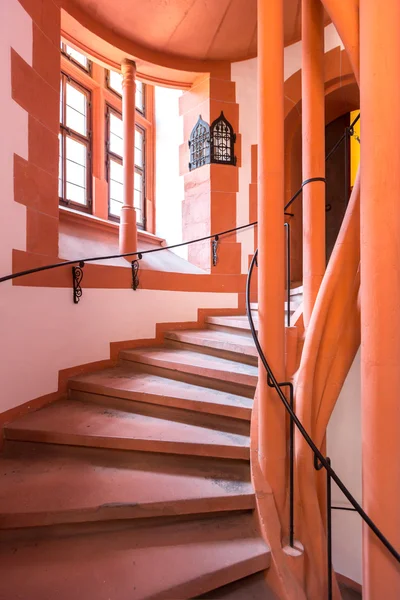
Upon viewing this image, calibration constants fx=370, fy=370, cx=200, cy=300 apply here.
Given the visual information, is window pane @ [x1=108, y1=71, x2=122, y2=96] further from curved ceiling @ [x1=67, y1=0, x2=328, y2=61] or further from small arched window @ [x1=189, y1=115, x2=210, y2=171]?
small arched window @ [x1=189, y1=115, x2=210, y2=171]

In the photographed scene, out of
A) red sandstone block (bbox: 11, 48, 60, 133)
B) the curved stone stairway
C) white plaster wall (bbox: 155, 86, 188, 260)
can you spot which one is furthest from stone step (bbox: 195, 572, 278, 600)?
white plaster wall (bbox: 155, 86, 188, 260)

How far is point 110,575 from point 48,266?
158 centimetres

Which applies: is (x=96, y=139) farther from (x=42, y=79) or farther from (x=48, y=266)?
(x=48, y=266)

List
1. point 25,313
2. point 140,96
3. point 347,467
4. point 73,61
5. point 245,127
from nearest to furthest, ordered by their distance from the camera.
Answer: point 25,313, point 347,467, point 73,61, point 245,127, point 140,96

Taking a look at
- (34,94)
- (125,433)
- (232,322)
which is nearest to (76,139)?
(34,94)

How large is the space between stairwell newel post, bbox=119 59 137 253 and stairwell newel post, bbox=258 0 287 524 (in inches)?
70.2

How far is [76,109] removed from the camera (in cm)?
370

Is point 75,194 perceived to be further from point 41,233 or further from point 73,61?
point 41,233

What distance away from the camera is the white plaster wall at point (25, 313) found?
2033 mm

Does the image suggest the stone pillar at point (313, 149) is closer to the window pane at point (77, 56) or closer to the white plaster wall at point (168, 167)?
the white plaster wall at point (168, 167)

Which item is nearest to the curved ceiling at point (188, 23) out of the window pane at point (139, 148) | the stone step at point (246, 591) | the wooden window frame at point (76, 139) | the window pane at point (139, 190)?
the wooden window frame at point (76, 139)

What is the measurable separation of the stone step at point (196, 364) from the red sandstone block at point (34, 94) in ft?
5.51

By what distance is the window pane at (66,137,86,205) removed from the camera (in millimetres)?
3561

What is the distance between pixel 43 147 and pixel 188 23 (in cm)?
189
